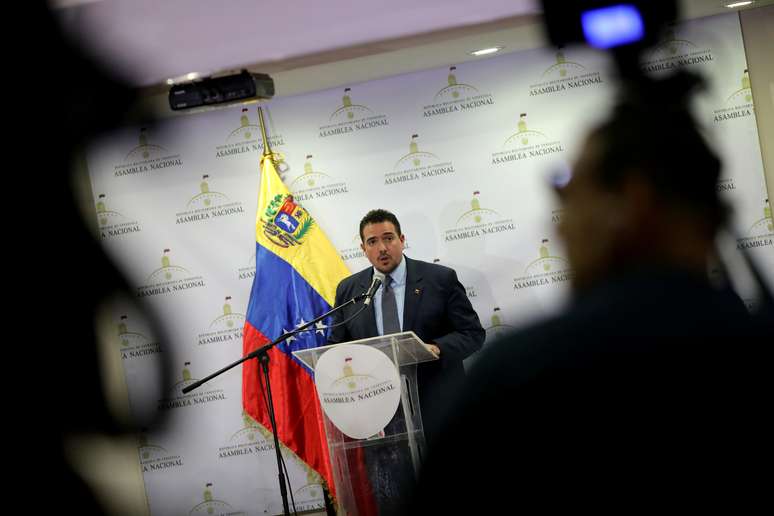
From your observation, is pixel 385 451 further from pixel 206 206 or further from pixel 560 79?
pixel 560 79

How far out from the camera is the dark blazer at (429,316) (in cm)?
452

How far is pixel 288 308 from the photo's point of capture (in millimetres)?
5457

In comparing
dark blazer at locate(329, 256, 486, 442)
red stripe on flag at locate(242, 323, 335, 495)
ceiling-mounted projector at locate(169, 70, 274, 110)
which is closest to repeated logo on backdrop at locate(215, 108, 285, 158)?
red stripe on flag at locate(242, 323, 335, 495)

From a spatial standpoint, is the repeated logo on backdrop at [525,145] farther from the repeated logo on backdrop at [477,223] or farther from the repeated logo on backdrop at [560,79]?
the repeated logo on backdrop at [477,223]

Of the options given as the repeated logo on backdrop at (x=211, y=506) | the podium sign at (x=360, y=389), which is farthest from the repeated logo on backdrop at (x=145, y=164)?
the podium sign at (x=360, y=389)

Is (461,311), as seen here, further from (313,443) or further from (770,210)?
(770,210)

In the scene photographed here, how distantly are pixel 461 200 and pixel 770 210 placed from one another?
6.52ft

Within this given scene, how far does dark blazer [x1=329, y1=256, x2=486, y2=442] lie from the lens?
4.52 metres

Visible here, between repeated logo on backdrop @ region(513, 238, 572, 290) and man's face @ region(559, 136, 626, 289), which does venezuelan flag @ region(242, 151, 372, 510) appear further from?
man's face @ region(559, 136, 626, 289)

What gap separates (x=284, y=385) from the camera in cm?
543

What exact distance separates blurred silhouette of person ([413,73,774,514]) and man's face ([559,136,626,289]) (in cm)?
3

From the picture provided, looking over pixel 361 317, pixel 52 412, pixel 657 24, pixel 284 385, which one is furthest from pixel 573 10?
pixel 284 385

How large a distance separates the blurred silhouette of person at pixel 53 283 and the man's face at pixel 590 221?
0.33 m

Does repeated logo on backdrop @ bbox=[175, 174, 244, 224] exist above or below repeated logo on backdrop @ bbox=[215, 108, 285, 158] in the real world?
below
